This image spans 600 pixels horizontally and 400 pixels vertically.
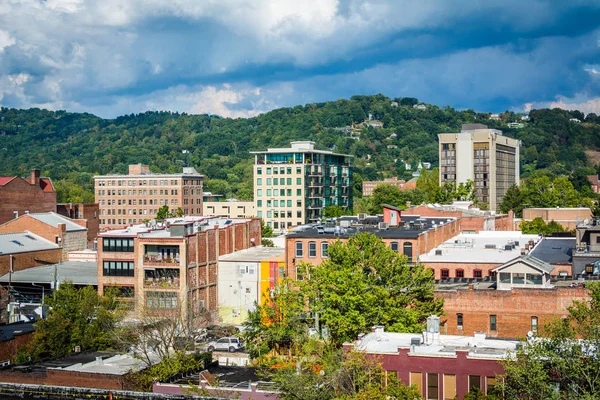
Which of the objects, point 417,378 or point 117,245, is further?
point 117,245

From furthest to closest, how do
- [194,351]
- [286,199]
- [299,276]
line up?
[286,199] → [299,276] → [194,351]

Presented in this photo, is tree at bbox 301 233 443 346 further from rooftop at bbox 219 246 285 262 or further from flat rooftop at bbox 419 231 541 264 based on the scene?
rooftop at bbox 219 246 285 262

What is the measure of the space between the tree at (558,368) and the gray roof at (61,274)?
2151 inches

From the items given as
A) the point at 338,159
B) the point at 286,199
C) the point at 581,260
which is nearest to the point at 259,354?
the point at 581,260

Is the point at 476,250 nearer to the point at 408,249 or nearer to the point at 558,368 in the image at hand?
the point at 408,249

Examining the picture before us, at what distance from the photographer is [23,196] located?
120 meters

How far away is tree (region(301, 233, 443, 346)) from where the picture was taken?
52.3 metres

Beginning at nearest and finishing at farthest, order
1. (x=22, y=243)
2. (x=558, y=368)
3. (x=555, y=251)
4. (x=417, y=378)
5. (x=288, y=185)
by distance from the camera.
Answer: (x=558, y=368), (x=417, y=378), (x=555, y=251), (x=22, y=243), (x=288, y=185)

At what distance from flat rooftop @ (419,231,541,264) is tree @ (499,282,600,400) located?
105 feet

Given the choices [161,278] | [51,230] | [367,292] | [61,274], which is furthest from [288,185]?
[367,292]

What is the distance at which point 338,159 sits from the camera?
17275 cm

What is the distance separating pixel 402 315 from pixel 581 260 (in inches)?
737

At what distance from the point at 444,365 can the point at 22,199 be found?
306 ft

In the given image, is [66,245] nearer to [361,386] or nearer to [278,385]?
[278,385]
